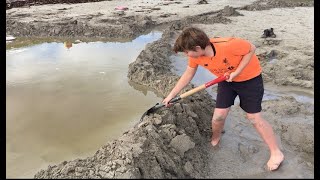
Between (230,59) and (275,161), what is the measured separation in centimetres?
112

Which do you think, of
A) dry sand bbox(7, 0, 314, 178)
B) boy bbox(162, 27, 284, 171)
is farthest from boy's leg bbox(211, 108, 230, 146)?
dry sand bbox(7, 0, 314, 178)

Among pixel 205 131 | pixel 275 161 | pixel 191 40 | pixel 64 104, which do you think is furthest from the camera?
pixel 64 104

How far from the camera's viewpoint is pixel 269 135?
3.78 m

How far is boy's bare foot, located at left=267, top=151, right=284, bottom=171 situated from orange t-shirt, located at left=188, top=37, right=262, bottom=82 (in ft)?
2.80

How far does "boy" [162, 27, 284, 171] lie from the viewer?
335cm

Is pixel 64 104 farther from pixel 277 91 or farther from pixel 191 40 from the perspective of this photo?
pixel 277 91

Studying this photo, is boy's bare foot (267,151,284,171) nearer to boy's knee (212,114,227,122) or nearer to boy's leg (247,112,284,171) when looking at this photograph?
boy's leg (247,112,284,171)

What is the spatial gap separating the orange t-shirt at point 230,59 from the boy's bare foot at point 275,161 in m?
0.85

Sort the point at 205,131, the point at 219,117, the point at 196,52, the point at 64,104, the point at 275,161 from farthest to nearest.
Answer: the point at 64,104, the point at 205,131, the point at 219,117, the point at 275,161, the point at 196,52

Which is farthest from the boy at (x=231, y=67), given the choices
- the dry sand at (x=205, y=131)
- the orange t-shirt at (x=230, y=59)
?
the dry sand at (x=205, y=131)

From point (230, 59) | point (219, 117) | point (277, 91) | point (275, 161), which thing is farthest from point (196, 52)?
point (277, 91)

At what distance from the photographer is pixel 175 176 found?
361cm

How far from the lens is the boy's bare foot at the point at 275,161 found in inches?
147

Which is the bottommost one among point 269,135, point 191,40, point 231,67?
point 269,135
